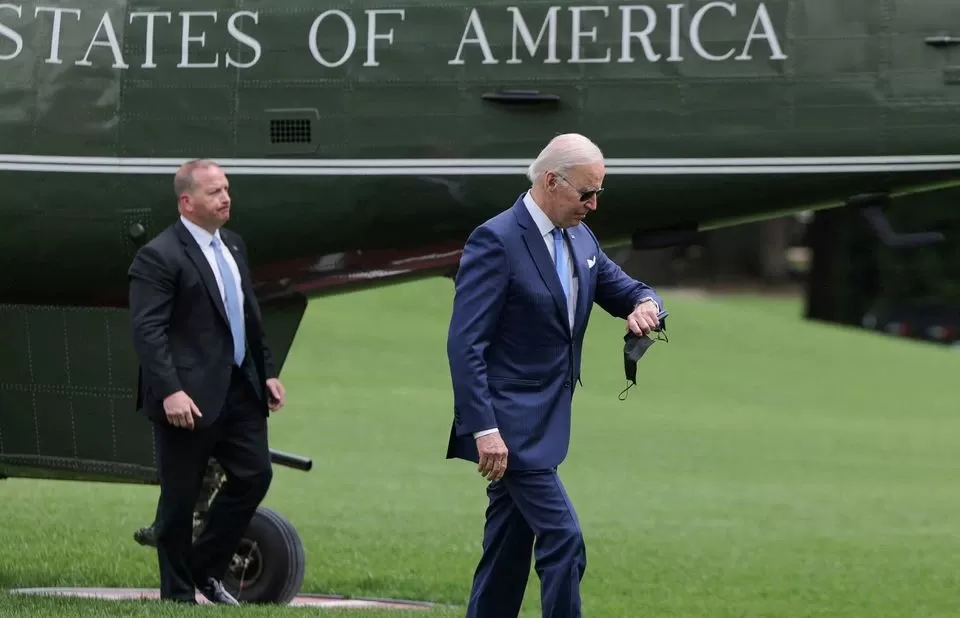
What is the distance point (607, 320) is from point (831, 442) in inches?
373

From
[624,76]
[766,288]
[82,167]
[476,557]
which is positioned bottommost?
[766,288]

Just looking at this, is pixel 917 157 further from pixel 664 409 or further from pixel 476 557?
pixel 664 409

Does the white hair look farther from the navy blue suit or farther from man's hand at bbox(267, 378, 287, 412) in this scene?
man's hand at bbox(267, 378, 287, 412)

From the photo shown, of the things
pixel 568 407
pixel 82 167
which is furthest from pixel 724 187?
pixel 82 167

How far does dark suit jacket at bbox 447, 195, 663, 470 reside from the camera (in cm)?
602

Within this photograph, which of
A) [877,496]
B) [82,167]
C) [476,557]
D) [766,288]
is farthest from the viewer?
[766,288]

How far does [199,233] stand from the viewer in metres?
7.59

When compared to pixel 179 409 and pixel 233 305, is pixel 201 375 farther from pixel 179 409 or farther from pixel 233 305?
pixel 233 305

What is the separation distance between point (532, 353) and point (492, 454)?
0.42 meters

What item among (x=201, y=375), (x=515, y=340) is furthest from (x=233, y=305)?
(x=515, y=340)

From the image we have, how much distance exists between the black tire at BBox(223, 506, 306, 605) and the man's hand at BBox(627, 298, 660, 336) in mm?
2689

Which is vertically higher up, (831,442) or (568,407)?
(568,407)

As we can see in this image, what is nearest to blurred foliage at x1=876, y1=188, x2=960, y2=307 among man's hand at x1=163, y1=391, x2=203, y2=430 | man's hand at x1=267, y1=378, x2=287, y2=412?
man's hand at x1=267, y1=378, x2=287, y2=412

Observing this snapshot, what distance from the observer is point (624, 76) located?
7.64 m
